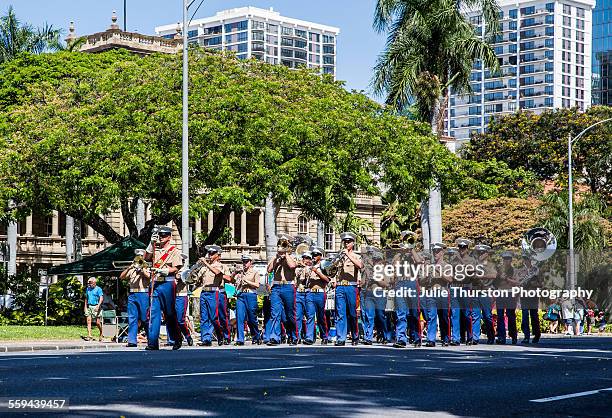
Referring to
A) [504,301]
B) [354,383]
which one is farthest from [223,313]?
[354,383]

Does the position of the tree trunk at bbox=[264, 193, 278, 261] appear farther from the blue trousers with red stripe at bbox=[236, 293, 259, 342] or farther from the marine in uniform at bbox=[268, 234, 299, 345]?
the marine in uniform at bbox=[268, 234, 299, 345]

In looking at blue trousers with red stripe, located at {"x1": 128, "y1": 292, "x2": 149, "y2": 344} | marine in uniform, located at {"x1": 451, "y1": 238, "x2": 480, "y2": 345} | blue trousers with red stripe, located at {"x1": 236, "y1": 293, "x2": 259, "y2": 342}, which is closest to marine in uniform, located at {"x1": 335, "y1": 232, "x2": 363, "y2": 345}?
marine in uniform, located at {"x1": 451, "y1": 238, "x2": 480, "y2": 345}

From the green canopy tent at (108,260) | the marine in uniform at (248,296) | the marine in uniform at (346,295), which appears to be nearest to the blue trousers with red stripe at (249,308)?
the marine in uniform at (248,296)

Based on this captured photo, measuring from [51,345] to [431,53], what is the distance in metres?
22.3

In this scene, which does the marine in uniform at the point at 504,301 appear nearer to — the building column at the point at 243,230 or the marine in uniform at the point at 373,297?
the marine in uniform at the point at 373,297

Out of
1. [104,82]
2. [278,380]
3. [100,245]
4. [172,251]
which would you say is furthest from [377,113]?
[278,380]

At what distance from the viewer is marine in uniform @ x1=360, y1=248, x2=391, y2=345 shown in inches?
966

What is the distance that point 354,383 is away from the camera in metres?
13.2

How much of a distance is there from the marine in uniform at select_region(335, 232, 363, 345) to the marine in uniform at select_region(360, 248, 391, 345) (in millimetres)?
563

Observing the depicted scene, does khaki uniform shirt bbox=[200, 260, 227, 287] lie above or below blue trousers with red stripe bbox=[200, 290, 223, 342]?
above

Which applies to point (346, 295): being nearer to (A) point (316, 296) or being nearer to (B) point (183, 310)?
(A) point (316, 296)

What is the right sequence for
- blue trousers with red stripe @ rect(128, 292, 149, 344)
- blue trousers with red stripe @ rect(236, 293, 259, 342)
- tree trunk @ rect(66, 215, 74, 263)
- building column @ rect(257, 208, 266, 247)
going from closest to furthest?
blue trousers with red stripe @ rect(128, 292, 149, 344) < blue trousers with red stripe @ rect(236, 293, 259, 342) < tree trunk @ rect(66, 215, 74, 263) < building column @ rect(257, 208, 266, 247)

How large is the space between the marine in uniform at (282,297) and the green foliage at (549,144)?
174 ft

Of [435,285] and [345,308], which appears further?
[345,308]
